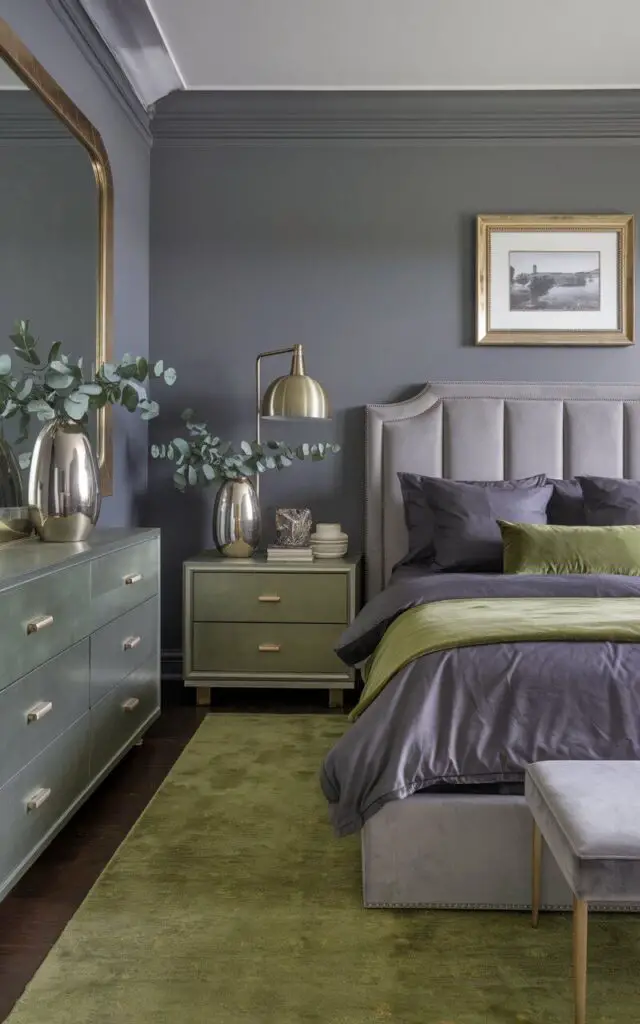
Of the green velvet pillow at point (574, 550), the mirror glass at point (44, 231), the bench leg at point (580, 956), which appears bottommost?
the bench leg at point (580, 956)

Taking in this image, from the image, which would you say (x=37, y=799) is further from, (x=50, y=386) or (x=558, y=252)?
(x=558, y=252)

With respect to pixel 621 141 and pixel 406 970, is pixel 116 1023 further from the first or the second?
pixel 621 141

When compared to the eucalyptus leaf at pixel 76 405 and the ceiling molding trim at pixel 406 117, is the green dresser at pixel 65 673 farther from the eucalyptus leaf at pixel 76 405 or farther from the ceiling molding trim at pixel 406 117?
the ceiling molding trim at pixel 406 117

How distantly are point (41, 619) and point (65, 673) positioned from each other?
9.8 inches

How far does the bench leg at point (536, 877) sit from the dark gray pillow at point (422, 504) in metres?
1.85

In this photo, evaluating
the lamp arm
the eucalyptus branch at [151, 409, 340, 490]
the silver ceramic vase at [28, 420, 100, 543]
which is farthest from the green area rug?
the lamp arm

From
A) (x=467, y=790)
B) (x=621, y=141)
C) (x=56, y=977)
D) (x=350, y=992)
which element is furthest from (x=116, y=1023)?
(x=621, y=141)

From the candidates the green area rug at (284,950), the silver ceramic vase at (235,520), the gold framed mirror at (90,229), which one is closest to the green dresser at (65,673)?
the green area rug at (284,950)

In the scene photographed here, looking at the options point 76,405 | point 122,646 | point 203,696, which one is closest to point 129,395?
point 76,405

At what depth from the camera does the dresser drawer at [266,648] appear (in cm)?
368

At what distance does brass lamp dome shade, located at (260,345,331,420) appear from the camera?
3.71 m

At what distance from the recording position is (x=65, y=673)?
2.25 metres

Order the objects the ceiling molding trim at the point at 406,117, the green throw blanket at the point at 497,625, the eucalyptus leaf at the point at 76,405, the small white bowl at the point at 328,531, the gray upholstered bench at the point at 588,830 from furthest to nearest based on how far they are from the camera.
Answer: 1. the ceiling molding trim at the point at 406,117
2. the small white bowl at the point at 328,531
3. the eucalyptus leaf at the point at 76,405
4. the green throw blanket at the point at 497,625
5. the gray upholstered bench at the point at 588,830

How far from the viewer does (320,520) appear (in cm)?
420
